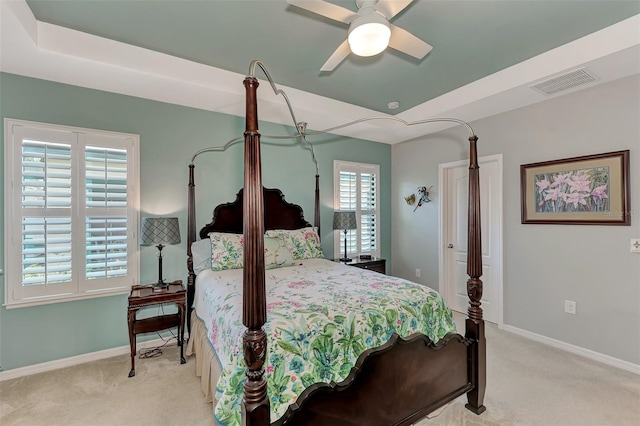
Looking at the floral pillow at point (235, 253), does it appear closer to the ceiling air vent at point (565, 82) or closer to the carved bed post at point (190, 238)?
the carved bed post at point (190, 238)

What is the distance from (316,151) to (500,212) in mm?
2563

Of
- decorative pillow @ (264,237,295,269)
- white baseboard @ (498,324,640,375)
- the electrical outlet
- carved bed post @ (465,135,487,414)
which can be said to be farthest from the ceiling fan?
white baseboard @ (498,324,640,375)

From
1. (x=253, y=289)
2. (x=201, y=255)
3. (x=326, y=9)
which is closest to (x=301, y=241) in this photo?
(x=201, y=255)

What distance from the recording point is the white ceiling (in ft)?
7.53

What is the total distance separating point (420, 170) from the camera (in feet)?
15.3

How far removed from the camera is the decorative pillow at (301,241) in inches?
137

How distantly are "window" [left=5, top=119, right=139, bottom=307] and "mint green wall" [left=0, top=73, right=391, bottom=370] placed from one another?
10 cm

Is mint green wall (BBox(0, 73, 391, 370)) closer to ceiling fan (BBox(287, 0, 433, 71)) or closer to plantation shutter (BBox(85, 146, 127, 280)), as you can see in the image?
plantation shutter (BBox(85, 146, 127, 280))

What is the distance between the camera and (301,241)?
3572 millimetres

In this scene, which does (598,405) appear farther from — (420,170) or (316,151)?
(316,151)

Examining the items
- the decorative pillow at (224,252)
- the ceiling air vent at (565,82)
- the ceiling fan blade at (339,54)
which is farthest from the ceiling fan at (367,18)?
the decorative pillow at (224,252)

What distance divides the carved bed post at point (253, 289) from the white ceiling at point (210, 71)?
2016 mm

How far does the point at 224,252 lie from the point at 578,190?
3.66 m

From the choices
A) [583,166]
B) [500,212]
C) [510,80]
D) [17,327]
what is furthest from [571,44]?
[17,327]
